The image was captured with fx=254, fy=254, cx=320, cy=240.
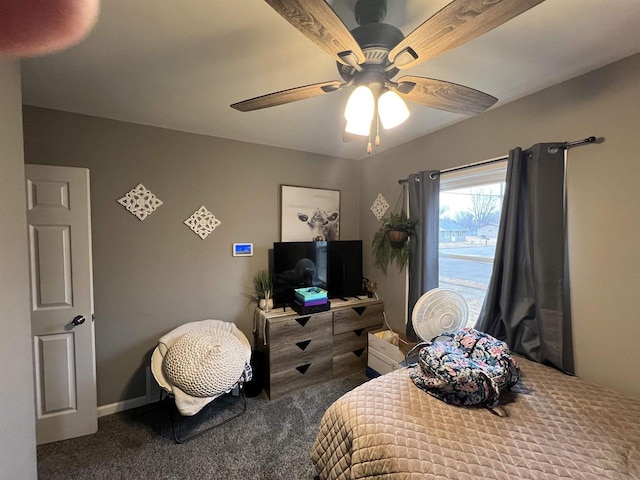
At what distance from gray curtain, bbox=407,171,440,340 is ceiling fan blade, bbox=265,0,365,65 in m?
1.60

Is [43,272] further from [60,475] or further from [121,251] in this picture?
[60,475]

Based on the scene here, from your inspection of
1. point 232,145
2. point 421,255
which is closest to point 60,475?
point 232,145

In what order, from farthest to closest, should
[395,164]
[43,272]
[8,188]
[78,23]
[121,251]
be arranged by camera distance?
[395,164]
[121,251]
[43,272]
[78,23]
[8,188]

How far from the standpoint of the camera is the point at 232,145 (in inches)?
97.9

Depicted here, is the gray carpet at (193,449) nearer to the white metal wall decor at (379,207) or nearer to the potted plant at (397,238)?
the potted plant at (397,238)

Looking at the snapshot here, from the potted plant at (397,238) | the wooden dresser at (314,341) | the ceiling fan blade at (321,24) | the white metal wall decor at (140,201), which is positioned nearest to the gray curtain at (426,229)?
the potted plant at (397,238)

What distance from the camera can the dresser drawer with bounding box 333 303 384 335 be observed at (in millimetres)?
2550

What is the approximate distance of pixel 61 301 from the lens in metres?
1.78

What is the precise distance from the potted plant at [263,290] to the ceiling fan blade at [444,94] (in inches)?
78.0

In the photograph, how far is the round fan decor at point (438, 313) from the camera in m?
1.87

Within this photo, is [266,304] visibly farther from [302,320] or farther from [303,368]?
[303,368]

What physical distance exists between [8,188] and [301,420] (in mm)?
2201

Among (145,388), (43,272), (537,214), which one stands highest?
(537,214)

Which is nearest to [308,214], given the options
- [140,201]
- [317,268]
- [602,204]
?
[317,268]
